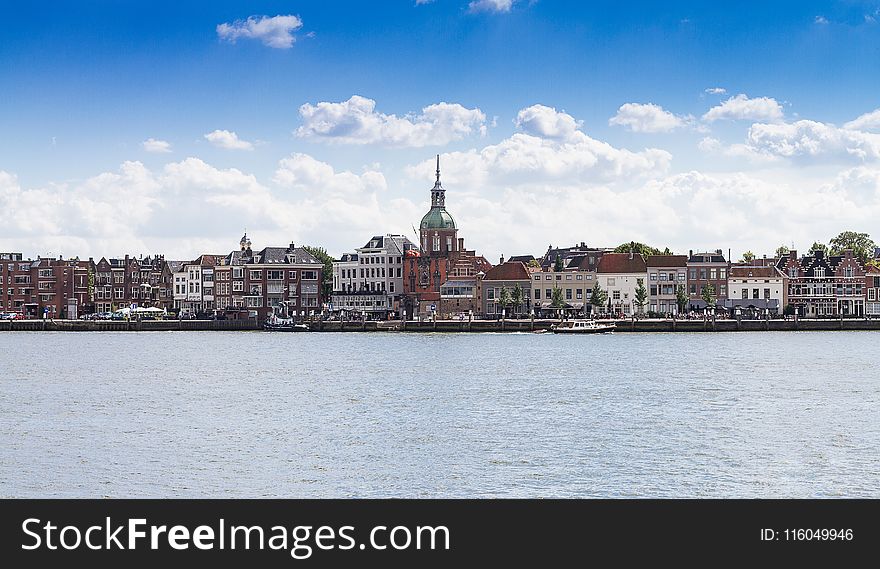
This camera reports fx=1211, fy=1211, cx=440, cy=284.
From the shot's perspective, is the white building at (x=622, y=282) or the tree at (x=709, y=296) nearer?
the tree at (x=709, y=296)

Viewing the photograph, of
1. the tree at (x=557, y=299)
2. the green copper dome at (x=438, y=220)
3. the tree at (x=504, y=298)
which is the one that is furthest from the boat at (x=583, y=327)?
the green copper dome at (x=438, y=220)

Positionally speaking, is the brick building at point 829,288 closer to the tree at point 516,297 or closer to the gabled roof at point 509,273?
the gabled roof at point 509,273

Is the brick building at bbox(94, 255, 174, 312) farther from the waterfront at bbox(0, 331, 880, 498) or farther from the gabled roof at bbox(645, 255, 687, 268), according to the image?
the waterfront at bbox(0, 331, 880, 498)

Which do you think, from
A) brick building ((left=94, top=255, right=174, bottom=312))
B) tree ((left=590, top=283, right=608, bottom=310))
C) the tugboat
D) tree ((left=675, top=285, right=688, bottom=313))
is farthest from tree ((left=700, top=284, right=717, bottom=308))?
brick building ((left=94, top=255, right=174, bottom=312))

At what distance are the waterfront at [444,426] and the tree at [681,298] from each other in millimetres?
50630

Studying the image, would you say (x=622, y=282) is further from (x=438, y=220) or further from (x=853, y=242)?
(x=853, y=242)

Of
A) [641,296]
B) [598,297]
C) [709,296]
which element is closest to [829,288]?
[709,296]

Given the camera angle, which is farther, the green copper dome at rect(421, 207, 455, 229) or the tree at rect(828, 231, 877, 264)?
the tree at rect(828, 231, 877, 264)

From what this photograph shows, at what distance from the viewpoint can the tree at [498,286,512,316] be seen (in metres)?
130

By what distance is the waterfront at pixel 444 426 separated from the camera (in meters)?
29.5

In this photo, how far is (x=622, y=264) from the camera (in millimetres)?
131125

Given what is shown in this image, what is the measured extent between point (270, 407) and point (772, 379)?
2530 cm

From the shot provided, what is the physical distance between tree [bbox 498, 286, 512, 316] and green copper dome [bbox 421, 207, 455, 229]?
53.2 feet

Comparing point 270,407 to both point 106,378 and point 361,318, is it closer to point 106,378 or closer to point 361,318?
point 106,378
